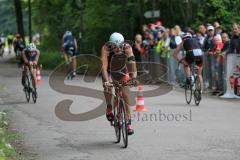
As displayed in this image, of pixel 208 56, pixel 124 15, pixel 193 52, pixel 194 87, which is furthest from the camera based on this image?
pixel 124 15

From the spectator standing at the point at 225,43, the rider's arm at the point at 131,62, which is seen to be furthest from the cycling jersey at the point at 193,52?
the rider's arm at the point at 131,62

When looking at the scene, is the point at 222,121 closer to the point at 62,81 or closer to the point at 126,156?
the point at 126,156

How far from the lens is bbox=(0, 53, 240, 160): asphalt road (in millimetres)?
10273

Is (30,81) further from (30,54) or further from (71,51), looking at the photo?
(71,51)

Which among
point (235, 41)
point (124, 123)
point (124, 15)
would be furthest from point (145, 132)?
point (124, 15)

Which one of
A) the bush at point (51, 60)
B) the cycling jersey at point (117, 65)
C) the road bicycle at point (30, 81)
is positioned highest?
the cycling jersey at point (117, 65)

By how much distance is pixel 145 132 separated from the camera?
41.3 feet

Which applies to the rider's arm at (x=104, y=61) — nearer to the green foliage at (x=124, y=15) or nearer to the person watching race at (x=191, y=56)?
the person watching race at (x=191, y=56)

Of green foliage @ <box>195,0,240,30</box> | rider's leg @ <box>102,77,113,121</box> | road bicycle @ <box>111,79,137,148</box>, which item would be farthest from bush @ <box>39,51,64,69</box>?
road bicycle @ <box>111,79,137,148</box>

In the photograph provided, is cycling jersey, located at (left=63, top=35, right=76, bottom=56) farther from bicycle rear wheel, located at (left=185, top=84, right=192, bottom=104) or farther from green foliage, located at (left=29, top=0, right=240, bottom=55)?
bicycle rear wheel, located at (left=185, top=84, right=192, bottom=104)

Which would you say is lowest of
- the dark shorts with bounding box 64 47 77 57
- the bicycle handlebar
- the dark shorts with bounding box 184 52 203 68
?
the dark shorts with bounding box 64 47 77 57

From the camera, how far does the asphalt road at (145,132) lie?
1027 centimetres

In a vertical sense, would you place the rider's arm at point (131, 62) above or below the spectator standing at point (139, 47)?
above

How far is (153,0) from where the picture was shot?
2991 cm
